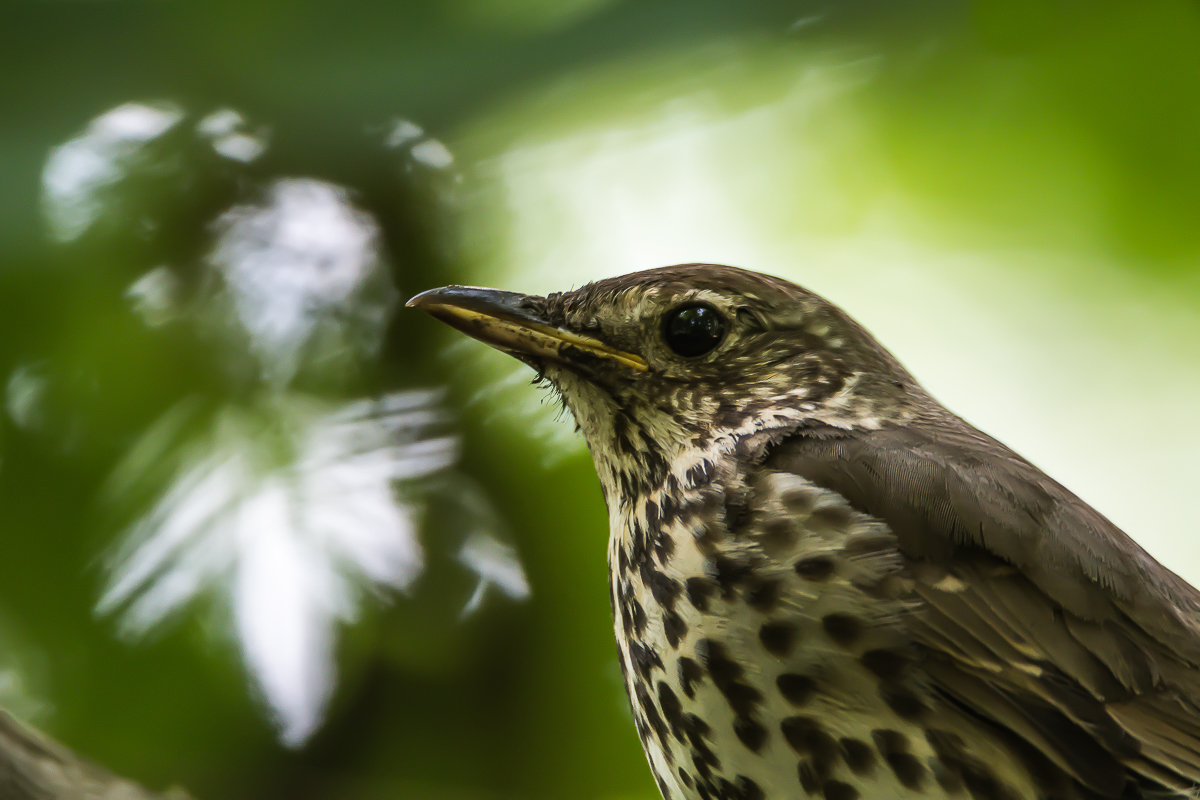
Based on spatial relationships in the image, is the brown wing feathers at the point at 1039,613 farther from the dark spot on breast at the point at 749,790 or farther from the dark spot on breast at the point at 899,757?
A: the dark spot on breast at the point at 749,790

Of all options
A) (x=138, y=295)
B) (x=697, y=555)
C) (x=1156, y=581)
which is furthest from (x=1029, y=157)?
(x=138, y=295)

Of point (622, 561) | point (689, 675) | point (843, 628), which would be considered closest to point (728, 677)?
point (689, 675)

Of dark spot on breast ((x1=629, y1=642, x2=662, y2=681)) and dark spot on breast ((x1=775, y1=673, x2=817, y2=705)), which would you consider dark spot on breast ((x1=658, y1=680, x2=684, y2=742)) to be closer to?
dark spot on breast ((x1=629, y1=642, x2=662, y2=681))

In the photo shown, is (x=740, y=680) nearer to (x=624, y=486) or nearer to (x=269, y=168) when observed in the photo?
(x=624, y=486)

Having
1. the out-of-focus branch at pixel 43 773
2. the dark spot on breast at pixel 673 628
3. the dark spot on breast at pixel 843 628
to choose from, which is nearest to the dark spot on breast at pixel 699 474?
the dark spot on breast at pixel 673 628

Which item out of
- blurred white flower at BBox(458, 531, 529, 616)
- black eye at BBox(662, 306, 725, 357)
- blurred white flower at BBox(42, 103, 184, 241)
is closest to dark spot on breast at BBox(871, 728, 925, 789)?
black eye at BBox(662, 306, 725, 357)

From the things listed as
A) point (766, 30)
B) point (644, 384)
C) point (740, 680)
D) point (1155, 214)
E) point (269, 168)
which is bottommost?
point (740, 680)
